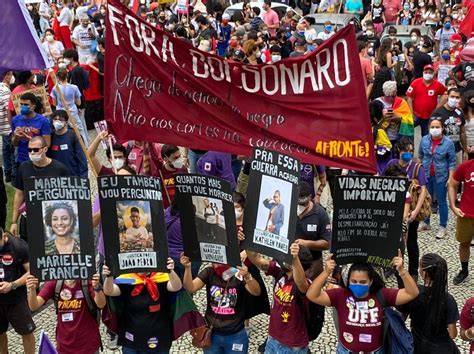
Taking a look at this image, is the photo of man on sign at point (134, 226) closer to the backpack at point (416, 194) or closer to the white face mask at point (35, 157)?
the white face mask at point (35, 157)

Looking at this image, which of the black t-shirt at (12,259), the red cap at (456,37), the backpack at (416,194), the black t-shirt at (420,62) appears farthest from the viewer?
the red cap at (456,37)

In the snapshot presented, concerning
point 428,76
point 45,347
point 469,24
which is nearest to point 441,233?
point 428,76

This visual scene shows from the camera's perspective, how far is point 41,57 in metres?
7.16

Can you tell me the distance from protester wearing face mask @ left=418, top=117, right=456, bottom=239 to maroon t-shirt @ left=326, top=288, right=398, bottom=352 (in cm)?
426

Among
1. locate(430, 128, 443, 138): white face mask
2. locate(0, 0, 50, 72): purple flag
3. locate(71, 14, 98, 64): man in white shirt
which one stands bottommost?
locate(430, 128, 443, 138): white face mask

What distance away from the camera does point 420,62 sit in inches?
579

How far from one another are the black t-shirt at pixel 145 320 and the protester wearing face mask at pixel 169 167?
1.81m

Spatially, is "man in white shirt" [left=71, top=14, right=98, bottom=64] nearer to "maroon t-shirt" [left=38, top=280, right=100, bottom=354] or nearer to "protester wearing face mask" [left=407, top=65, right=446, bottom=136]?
"protester wearing face mask" [left=407, top=65, right=446, bottom=136]

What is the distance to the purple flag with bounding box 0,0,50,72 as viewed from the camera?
7055 millimetres

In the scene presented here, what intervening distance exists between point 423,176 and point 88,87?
7.83 m

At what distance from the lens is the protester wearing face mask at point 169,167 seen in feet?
25.5

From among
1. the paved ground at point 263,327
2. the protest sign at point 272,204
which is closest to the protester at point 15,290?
the paved ground at point 263,327

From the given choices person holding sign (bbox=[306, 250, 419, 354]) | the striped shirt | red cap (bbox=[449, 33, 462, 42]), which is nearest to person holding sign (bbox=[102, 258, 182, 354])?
person holding sign (bbox=[306, 250, 419, 354])

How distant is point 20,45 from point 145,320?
2.92m
